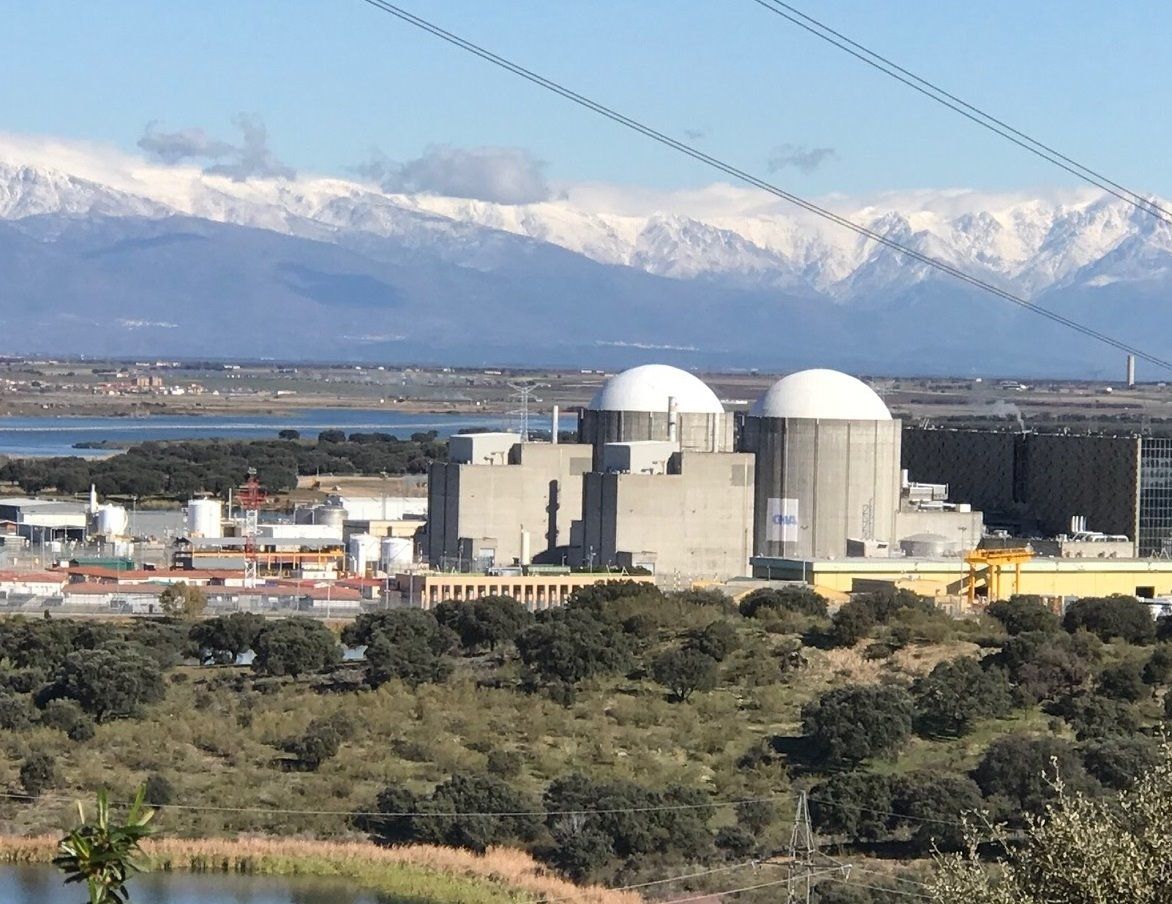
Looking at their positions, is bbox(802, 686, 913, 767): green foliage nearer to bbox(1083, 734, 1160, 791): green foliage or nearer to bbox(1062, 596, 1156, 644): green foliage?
bbox(1083, 734, 1160, 791): green foliage

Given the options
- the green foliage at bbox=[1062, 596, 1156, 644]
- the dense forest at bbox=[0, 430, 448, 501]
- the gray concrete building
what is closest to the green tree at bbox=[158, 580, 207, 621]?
the gray concrete building

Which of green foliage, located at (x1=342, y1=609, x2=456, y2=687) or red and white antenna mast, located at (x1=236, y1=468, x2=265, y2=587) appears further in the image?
red and white antenna mast, located at (x1=236, y1=468, x2=265, y2=587)

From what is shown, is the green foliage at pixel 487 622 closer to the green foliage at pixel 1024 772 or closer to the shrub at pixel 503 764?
the shrub at pixel 503 764

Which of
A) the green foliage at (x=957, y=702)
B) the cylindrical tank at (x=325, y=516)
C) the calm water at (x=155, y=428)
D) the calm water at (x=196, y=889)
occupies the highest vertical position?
the calm water at (x=155, y=428)

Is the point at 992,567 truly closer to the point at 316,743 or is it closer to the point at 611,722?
the point at 611,722

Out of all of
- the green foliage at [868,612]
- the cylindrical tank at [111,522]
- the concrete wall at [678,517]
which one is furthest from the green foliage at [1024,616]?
the cylindrical tank at [111,522]

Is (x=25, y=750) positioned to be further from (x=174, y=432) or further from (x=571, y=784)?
(x=174, y=432)

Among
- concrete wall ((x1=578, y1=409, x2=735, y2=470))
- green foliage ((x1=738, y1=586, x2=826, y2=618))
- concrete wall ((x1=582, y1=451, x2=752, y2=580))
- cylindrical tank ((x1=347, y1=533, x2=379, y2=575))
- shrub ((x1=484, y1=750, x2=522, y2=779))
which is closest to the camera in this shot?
shrub ((x1=484, y1=750, x2=522, y2=779))
